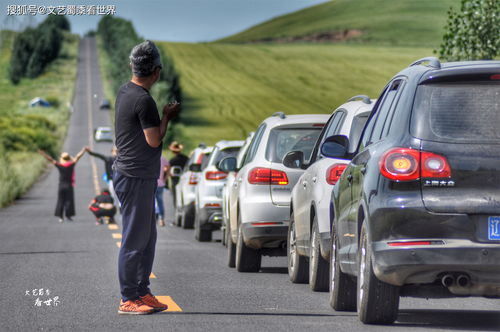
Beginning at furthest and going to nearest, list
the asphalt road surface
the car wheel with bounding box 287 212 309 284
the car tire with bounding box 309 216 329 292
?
the car wheel with bounding box 287 212 309 284 → the car tire with bounding box 309 216 329 292 → the asphalt road surface

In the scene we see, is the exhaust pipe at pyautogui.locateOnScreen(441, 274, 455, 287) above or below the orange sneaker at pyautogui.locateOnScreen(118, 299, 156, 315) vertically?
above

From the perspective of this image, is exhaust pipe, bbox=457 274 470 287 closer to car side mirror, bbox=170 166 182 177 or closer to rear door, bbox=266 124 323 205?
rear door, bbox=266 124 323 205

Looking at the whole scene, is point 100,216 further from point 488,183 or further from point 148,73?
point 488,183

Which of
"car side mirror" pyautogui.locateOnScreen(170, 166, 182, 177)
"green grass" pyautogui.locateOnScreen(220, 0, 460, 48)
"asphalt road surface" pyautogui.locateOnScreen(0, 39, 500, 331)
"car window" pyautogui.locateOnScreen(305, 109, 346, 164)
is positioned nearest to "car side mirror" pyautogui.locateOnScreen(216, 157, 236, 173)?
"asphalt road surface" pyautogui.locateOnScreen(0, 39, 500, 331)

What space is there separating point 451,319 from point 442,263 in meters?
1.57

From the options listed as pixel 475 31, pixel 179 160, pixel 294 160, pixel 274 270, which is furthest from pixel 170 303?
pixel 179 160

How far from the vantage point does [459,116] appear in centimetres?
794

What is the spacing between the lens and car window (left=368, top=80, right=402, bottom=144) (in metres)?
8.59

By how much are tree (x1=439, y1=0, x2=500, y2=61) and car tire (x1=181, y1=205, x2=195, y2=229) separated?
19.6 feet

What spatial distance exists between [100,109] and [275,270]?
359 ft

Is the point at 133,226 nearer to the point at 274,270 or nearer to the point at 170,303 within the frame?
the point at 170,303

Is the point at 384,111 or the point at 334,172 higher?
the point at 384,111

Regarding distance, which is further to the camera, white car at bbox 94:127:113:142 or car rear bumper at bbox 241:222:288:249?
white car at bbox 94:127:113:142

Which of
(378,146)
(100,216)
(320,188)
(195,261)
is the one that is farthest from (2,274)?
(100,216)
